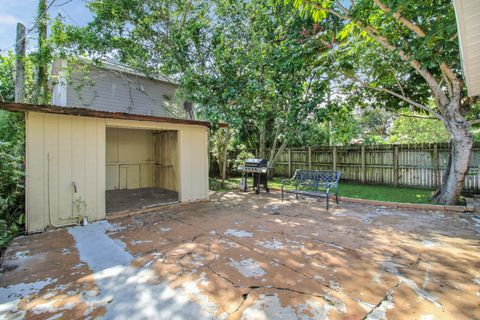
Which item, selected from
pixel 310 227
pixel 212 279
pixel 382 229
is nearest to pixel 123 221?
pixel 212 279

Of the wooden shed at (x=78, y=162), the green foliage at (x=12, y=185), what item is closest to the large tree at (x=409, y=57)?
the wooden shed at (x=78, y=162)

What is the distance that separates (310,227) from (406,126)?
16928 millimetres

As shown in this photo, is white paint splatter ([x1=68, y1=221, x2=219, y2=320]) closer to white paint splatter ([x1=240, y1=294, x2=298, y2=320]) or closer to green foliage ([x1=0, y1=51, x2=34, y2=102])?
white paint splatter ([x1=240, y1=294, x2=298, y2=320])

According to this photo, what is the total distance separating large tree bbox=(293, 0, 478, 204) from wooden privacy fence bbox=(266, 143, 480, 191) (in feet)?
5.32

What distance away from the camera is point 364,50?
22.4 ft

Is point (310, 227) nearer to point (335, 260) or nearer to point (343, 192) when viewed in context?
point (335, 260)

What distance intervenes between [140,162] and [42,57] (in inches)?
195

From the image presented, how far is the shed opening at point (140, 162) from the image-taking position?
830 cm

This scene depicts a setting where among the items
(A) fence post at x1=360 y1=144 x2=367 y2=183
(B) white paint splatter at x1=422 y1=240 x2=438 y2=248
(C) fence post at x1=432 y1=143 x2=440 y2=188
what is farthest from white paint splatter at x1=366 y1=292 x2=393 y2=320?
(A) fence post at x1=360 y1=144 x2=367 y2=183

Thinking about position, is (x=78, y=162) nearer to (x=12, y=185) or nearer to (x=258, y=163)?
(x=12, y=185)

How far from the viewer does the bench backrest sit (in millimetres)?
6278

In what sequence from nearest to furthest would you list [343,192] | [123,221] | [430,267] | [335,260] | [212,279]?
[212,279]
[430,267]
[335,260]
[123,221]
[343,192]

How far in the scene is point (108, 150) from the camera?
328 inches

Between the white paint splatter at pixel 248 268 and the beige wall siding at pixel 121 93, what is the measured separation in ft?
27.3
